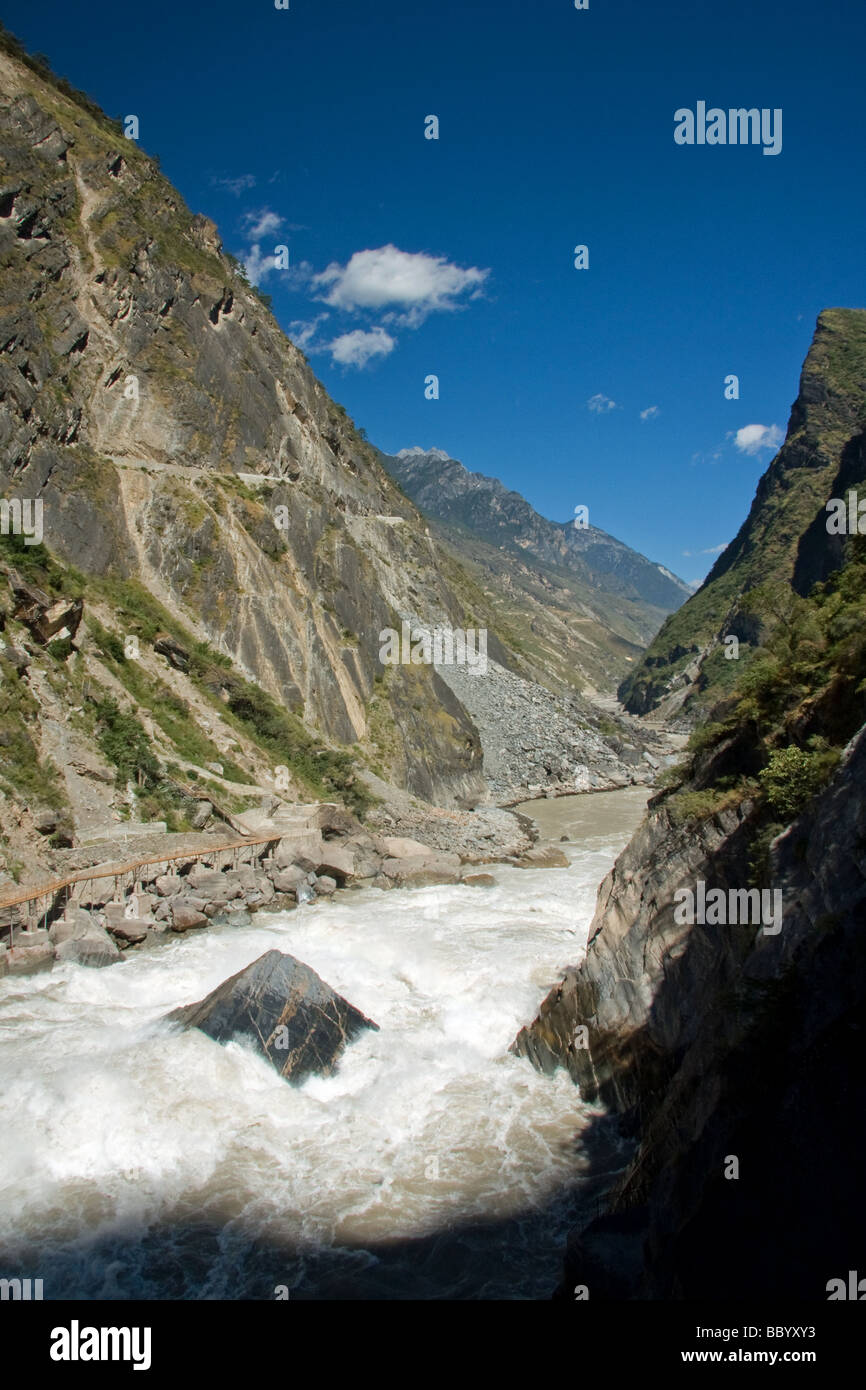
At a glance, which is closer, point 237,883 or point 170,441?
point 237,883

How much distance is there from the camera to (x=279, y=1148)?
1078cm

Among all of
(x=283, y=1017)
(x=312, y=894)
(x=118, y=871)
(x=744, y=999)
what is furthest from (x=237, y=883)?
(x=744, y=999)

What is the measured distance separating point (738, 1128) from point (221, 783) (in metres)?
24.2

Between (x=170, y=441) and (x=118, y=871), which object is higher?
(x=170, y=441)

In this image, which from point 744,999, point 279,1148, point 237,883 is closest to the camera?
point 744,999

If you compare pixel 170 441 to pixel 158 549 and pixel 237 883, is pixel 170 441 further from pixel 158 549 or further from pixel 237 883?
pixel 237 883

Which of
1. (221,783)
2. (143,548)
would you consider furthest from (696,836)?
(143,548)

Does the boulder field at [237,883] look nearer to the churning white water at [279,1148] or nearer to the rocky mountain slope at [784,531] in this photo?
the churning white water at [279,1148]

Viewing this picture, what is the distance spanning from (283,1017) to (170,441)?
116 ft

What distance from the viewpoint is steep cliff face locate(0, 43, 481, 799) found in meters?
35.2

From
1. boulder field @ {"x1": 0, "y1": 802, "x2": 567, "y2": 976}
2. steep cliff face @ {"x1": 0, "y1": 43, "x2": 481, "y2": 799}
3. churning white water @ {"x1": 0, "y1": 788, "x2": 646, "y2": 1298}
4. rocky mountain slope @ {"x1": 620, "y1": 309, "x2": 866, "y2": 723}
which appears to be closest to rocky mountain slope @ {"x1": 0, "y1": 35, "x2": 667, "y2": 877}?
steep cliff face @ {"x1": 0, "y1": 43, "x2": 481, "y2": 799}

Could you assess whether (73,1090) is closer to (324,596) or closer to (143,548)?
(143,548)

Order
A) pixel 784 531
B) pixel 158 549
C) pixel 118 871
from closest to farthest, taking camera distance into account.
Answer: pixel 118 871
pixel 158 549
pixel 784 531

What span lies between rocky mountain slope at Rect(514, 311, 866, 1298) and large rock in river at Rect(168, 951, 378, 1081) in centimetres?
345
